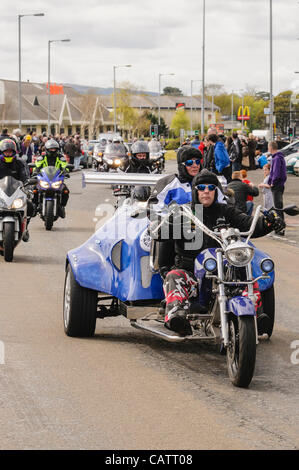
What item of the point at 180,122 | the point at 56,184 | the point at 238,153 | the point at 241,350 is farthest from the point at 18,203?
the point at 180,122

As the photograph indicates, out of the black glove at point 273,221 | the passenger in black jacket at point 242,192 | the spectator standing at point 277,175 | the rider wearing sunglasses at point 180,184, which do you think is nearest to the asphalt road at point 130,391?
the black glove at point 273,221

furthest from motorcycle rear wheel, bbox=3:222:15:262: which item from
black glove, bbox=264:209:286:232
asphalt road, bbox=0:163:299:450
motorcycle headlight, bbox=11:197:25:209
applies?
black glove, bbox=264:209:286:232

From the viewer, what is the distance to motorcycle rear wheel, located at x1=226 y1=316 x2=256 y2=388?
21.1 ft

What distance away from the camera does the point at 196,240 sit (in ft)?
24.8

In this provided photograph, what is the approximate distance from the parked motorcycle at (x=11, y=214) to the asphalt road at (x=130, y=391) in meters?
3.72

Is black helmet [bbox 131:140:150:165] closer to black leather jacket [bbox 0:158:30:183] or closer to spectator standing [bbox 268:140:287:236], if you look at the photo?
spectator standing [bbox 268:140:287:236]

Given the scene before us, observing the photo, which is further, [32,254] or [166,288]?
[32,254]

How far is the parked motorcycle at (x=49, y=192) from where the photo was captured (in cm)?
1933

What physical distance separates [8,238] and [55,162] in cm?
593

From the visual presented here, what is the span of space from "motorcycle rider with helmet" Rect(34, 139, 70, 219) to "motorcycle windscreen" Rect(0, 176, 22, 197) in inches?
188

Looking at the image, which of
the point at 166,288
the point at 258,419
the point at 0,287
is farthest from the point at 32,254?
the point at 258,419

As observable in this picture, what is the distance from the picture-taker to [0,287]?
11.7 m
